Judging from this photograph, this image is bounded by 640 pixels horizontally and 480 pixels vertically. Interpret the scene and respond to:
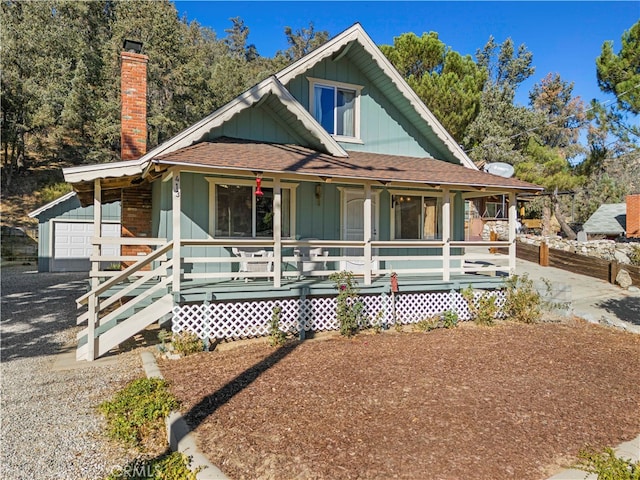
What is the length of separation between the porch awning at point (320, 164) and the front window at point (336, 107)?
0.91m

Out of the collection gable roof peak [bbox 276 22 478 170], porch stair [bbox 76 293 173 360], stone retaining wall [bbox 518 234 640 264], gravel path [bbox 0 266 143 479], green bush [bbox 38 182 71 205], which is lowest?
gravel path [bbox 0 266 143 479]

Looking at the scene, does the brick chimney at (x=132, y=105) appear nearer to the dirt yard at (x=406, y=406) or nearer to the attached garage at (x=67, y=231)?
the dirt yard at (x=406, y=406)

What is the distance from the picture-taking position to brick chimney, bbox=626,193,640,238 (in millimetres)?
23562

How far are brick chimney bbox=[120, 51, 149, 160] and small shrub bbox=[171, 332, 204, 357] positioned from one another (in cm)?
573

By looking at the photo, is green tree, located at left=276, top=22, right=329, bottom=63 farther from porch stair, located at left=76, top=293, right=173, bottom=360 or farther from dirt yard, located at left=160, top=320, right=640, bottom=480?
dirt yard, located at left=160, top=320, right=640, bottom=480

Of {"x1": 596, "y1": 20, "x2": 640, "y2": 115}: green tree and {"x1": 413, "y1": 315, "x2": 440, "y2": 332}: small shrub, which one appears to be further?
{"x1": 596, "y1": 20, "x2": 640, "y2": 115}: green tree

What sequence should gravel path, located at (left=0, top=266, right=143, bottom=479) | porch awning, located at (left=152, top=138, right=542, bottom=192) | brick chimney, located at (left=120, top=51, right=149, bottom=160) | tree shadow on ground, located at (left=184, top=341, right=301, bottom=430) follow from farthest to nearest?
brick chimney, located at (left=120, top=51, right=149, bottom=160), porch awning, located at (left=152, top=138, right=542, bottom=192), tree shadow on ground, located at (left=184, top=341, right=301, bottom=430), gravel path, located at (left=0, top=266, right=143, bottom=479)

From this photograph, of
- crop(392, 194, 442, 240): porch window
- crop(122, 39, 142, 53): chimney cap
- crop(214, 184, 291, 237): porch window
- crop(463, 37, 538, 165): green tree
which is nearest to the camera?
crop(214, 184, 291, 237): porch window

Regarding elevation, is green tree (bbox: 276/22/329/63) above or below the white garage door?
above

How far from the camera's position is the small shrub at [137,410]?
4379mm

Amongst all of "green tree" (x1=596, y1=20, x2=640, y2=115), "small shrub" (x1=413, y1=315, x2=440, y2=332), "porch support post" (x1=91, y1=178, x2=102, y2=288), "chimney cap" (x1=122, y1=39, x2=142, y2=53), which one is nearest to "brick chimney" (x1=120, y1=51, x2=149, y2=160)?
"chimney cap" (x1=122, y1=39, x2=142, y2=53)

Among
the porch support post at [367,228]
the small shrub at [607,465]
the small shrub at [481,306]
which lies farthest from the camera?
the small shrub at [481,306]

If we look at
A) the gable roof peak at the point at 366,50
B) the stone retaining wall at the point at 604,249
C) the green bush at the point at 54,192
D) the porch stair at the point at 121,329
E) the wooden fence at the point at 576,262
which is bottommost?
the porch stair at the point at 121,329

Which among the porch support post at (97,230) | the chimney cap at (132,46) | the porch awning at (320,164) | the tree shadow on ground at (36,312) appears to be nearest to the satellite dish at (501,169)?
the porch awning at (320,164)
